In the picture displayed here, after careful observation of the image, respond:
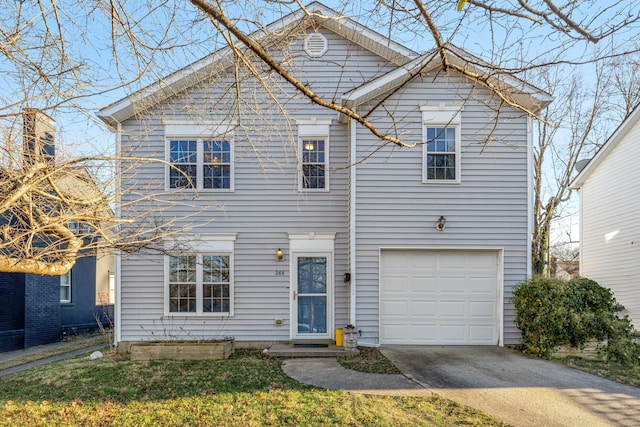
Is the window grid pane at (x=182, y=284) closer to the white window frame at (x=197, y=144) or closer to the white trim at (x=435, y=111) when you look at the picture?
the white window frame at (x=197, y=144)

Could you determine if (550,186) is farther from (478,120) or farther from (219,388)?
(219,388)

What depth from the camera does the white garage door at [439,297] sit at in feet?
27.0

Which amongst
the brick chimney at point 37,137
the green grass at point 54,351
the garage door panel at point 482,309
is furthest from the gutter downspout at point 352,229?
the green grass at point 54,351

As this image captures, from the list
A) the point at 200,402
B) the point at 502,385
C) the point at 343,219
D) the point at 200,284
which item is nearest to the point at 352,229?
the point at 343,219

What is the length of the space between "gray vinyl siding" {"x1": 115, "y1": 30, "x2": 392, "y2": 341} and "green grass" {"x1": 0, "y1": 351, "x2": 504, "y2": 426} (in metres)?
1.86

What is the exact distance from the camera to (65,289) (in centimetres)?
1306

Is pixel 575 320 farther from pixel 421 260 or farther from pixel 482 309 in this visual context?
pixel 421 260

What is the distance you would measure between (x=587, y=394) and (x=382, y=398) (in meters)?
2.97

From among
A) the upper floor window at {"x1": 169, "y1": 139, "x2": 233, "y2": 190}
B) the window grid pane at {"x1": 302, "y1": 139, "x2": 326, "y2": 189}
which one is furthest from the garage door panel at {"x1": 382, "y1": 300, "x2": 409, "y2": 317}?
the upper floor window at {"x1": 169, "y1": 139, "x2": 233, "y2": 190}

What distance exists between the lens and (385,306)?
8242 mm

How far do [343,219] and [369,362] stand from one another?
329 cm

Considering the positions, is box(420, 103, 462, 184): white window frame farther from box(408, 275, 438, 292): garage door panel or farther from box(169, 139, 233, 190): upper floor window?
box(169, 139, 233, 190): upper floor window

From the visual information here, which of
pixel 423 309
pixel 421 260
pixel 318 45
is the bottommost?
pixel 423 309

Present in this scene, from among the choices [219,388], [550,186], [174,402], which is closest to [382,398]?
[219,388]
